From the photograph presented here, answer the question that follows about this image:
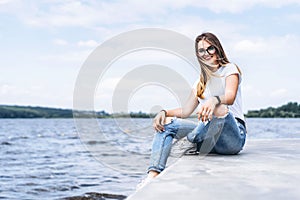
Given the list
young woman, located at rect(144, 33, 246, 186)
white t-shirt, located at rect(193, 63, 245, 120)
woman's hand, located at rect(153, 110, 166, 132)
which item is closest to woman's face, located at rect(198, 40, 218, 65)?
young woman, located at rect(144, 33, 246, 186)

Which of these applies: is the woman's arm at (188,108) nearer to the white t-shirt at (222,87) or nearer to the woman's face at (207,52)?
the white t-shirt at (222,87)

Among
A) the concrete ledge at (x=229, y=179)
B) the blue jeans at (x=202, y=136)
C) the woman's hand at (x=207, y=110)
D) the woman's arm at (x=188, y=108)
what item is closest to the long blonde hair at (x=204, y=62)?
the woman's arm at (x=188, y=108)

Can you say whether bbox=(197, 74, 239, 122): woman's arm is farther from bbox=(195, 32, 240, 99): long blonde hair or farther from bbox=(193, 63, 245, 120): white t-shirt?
bbox=(195, 32, 240, 99): long blonde hair

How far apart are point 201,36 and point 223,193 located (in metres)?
1.80

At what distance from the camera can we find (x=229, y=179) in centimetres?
311

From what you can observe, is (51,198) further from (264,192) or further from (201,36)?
(264,192)

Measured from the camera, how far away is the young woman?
3.85 meters

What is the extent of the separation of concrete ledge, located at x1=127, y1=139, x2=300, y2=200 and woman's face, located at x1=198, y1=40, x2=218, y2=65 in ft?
2.75

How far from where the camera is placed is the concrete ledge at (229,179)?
2645 millimetres

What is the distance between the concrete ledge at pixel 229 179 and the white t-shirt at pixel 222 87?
424 mm

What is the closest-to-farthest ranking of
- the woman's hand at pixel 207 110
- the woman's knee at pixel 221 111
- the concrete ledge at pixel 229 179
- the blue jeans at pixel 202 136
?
A: the concrete ledge at pixel 229 179 → the woman's hand at pixel 207 110 → the woman's knee at pixel 221 111 → the blue jeans at pixel 202 136

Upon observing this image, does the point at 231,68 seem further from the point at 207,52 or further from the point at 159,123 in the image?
the point at 159,123

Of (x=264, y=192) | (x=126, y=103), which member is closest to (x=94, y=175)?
(x=126, y=103)

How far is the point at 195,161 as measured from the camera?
13.1 feet
